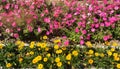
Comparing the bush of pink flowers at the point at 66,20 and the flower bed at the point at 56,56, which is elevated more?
the bush of pink flowers at the point at 66,20

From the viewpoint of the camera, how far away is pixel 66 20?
7664 millimetres

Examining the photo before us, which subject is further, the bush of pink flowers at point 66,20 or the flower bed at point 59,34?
the bush of pink flowers at point 66,20

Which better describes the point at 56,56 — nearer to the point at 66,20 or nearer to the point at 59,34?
the point at 59,34

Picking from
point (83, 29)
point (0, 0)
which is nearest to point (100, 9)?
point (83, 29)

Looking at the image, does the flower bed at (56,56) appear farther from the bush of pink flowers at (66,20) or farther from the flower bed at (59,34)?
the bush of pink flowers at (66,20)

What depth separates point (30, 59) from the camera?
6941 mm

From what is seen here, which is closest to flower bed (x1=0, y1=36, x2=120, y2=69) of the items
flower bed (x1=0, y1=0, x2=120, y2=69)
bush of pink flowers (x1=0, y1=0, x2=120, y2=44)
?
flower bed (x1=0, y1=0, x2=120, y2=69)

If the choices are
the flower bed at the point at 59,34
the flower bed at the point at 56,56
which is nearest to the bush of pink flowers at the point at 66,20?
the flower bed at the point at 59,34

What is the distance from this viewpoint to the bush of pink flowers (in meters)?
7.46

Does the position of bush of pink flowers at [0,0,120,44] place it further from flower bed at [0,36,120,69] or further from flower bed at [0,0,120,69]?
flower bed at [0,36,120,69]

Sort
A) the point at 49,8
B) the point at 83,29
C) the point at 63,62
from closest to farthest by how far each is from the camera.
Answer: the point at 63,62 → the point at 83,29 → the point at 49,8

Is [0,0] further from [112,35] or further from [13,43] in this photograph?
[112,35]

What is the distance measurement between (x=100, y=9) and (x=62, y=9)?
0.81 m

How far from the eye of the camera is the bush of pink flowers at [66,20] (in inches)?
294
